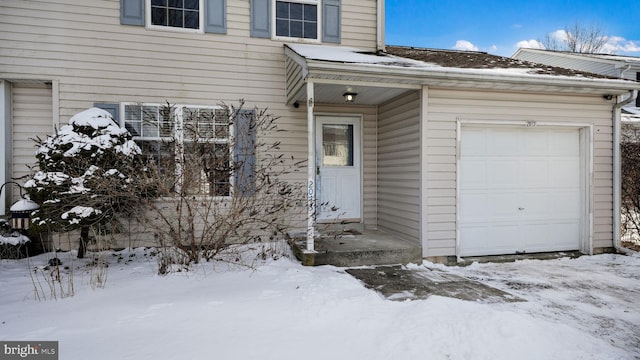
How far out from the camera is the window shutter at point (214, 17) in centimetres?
627

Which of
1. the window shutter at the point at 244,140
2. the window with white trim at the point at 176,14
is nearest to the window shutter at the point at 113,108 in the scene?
the window with white trim at the point at 176,14

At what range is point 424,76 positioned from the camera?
17.1ft

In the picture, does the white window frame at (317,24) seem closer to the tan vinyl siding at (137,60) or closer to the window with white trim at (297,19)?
the window with white trim at (297,19)

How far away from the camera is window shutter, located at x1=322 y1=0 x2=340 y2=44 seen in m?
6.80

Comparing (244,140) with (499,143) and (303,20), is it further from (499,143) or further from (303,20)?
(499,143)

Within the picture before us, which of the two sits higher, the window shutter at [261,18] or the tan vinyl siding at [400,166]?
the window shutter at [261,18]

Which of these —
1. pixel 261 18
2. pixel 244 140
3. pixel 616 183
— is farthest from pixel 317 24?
pixel 616 183

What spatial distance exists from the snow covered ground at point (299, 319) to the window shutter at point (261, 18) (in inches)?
159

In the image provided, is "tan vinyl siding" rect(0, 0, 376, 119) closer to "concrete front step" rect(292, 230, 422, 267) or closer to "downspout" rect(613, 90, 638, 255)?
"concrete front step" rect(292, 230, 422, 267)

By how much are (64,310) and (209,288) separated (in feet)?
4.06

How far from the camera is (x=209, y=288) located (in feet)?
12.9

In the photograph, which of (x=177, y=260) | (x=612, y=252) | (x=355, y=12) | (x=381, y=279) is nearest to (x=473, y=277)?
(x=381, y=279)

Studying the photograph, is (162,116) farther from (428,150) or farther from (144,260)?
(428,150)

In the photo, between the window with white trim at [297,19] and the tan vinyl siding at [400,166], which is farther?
the window with white trim at [297,19]
